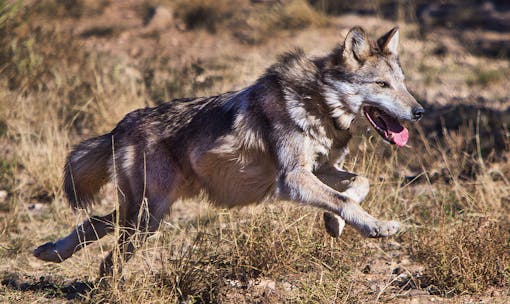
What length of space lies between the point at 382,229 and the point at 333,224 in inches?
29.4

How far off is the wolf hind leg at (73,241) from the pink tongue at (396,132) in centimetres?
226

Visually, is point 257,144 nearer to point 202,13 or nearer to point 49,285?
point 49,285

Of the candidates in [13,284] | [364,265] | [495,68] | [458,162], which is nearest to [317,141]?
[364,265]

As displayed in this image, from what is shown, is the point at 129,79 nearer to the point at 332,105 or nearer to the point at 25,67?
the point at 25,67

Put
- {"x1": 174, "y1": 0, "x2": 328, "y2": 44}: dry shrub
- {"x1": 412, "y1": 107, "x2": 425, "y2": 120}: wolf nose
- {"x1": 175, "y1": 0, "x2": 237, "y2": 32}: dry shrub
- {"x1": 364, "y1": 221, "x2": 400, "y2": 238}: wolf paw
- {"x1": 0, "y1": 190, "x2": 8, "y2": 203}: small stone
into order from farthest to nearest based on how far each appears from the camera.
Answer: {"x1": 175, "y1": 0, "x2": 237, "y2": 32}: dry shrub < {"x1": 174, "y1": 0, "x2": 328, "y2": 44}: dry shrub < {"x1": 0, "y1": 190, "x2": 8, "y2": 203}: small stone < {"x1": 412, "y1": 107, "x2": 425, "y2": 120}: wolf nose < {"x1": 364, "y1": 221, "x2": 400, "y2": 238}: wolf paw

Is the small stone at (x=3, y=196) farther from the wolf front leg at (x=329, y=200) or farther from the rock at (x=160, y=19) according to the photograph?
the rock at (x=160, y=19)

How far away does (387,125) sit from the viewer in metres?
5.87

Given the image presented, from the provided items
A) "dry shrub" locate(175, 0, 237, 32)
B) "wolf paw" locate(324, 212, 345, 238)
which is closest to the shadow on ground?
"wolf paw" locate(324, 212, 345, 238)

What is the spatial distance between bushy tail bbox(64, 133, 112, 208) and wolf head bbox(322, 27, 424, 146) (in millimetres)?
1893

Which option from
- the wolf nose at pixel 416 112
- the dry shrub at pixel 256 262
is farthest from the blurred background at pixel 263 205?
the wolf nose at pixel 416 112

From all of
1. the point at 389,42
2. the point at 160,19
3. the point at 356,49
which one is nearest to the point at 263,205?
the point at 356,49

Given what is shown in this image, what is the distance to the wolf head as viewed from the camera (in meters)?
5.79

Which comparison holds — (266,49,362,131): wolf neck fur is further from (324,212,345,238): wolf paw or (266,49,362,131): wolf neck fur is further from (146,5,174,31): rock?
(146,5,174,31): rock

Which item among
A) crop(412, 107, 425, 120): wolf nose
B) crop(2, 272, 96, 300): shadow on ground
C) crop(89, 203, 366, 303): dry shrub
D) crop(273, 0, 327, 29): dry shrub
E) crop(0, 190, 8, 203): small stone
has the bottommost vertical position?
crop(0, 190, 8, 203): small stone
